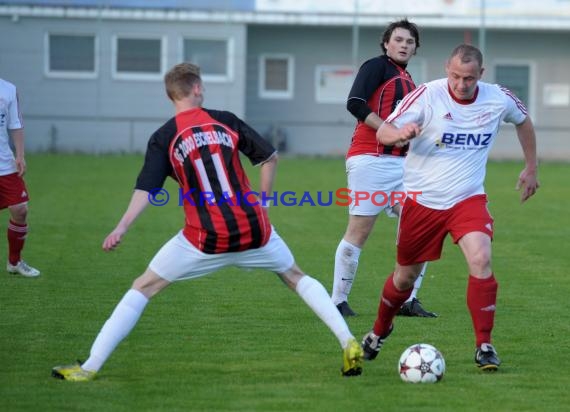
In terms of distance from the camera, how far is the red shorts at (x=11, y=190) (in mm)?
Result: 10969

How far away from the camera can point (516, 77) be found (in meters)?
35.6

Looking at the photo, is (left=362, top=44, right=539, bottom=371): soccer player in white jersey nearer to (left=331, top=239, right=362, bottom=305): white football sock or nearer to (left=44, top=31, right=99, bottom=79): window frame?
(left=331, top=239, right=362, bottom=305): white football sock

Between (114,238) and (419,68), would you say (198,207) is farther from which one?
(419,68)

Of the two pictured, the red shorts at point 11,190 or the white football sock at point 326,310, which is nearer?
the white football sock at point 326,310

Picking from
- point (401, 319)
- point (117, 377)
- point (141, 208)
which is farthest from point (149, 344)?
point (401, 319)

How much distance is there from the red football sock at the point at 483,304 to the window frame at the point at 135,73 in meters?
26.7

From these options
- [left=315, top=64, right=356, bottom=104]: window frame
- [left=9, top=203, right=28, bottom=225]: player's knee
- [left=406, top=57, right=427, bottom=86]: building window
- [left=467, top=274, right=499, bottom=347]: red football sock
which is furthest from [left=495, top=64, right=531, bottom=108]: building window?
[left=467, top=274, right=499, bottom=347]: red football sock

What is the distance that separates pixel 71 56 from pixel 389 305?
27221mm

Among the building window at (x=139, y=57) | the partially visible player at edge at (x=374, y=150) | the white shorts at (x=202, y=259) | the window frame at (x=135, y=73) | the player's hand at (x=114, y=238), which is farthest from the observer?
the building window at (x=139, y=57)

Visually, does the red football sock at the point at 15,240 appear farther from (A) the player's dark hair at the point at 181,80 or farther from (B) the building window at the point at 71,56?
(B) the building window at the point at 71,56

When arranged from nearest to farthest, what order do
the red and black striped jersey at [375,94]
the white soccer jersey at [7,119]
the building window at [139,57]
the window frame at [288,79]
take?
Answer: the red and black striped jersey at [375,94] → the white soccer jersey at [7,119] → the building window at [139,57] → the window frame at [288,79]

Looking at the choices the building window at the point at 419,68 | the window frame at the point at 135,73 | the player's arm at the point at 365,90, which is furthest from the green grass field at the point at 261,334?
the building window at the point at 419,68

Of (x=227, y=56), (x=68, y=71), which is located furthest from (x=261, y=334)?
(x=68, y=71)

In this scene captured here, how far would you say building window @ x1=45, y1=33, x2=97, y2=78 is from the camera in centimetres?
3312
